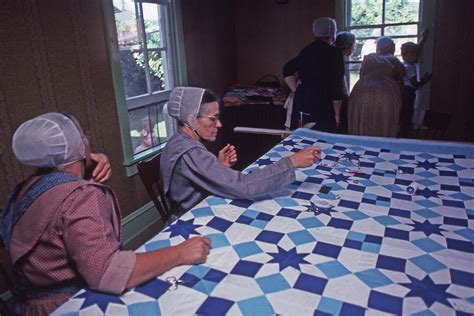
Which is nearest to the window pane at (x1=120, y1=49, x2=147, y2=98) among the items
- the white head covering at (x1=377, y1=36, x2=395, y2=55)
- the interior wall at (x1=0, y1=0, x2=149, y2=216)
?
the interior wall at (x1=0, y1=0, x2=149, y2=216)

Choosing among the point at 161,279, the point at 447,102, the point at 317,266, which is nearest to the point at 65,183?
the point at 161,279

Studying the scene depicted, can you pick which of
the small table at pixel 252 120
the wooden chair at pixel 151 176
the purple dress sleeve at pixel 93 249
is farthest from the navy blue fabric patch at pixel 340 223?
the small table at pixel 252 120

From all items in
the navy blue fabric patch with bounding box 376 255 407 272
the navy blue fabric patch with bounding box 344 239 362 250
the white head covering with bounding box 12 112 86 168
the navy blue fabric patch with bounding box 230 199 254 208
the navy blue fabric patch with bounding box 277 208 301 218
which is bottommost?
the navy blue fabric patch with bounding box 376 255 407 272

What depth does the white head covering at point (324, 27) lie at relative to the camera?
2.95 m

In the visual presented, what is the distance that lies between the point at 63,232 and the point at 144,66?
2215mm

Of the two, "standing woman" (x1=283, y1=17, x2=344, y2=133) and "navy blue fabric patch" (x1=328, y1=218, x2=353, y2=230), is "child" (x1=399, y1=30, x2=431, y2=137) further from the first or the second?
"navy blue fabric patch" (x1=328, y1=218, x2=353, y2=230)

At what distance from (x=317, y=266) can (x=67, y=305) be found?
667 millimetres

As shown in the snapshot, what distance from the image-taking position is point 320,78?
3.10 metres

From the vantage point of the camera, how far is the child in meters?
3.36

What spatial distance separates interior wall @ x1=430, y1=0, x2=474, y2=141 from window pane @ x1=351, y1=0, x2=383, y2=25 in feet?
1.69

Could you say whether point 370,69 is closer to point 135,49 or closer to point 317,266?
point 135,49

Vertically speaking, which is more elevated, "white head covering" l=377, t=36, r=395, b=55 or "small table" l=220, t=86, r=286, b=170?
"white head covering" l=377, t=36, r=395, b=55

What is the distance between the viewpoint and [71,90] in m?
2.38

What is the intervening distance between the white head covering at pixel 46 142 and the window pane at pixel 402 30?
136 inches
